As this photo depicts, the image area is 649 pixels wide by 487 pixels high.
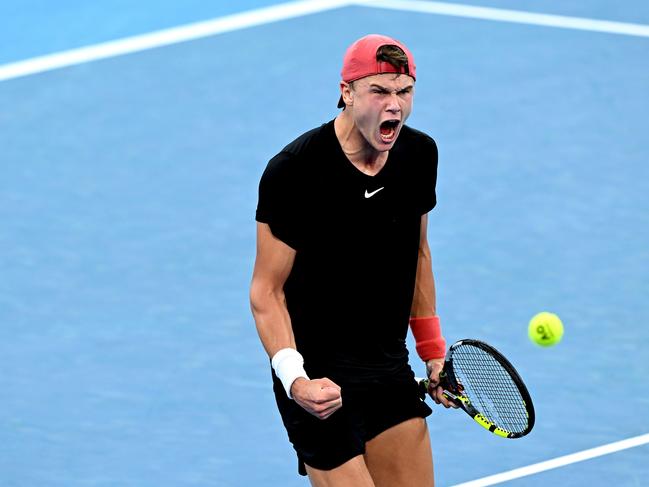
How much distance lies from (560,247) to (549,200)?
574 millimetres

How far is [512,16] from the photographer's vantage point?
40.2 ft

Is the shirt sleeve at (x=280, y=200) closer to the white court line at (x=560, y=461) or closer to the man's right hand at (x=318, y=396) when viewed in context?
the man's right hand at (x=318, y=396)

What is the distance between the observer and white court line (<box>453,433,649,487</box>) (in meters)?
7.15

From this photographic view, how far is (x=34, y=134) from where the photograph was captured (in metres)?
10.8

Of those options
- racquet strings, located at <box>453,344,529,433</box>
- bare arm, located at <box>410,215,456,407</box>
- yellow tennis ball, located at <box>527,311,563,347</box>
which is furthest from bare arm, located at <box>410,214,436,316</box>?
yellow tennis ball, located at <box>527,311,563,347</box>

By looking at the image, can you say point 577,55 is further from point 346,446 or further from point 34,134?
point 346,446

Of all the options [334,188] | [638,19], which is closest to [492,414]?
[334,188]

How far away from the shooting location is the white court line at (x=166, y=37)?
11844 mm

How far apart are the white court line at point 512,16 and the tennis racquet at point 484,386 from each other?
6680 millimetres

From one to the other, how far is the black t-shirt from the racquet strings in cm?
22

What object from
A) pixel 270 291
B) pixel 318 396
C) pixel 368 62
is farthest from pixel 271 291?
pixel 368 62

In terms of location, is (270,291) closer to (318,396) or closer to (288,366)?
(288,366)

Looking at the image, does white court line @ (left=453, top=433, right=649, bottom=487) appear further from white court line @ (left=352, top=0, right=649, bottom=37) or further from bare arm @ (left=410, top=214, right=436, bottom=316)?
white court line @ (left=352, top=0, right=649, bottom=37)

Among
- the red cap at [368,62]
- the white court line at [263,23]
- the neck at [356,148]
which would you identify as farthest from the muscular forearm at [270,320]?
the white court line at [263,23]
